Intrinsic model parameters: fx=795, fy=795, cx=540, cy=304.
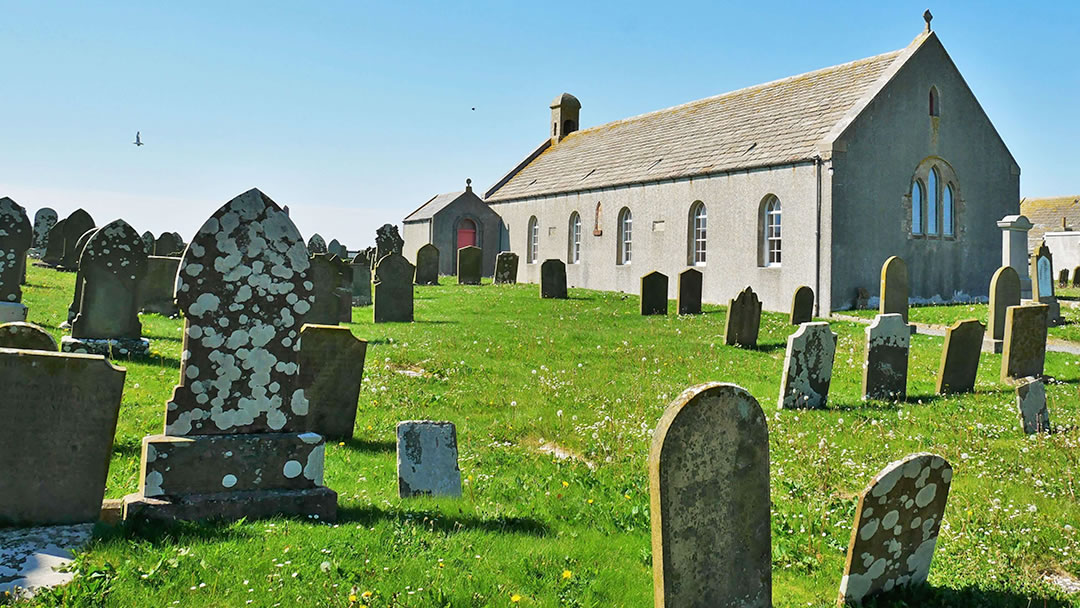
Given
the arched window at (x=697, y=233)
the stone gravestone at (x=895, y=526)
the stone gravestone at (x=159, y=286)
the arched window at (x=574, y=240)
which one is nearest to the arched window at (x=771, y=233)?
the arched window at (x=697, y=233)

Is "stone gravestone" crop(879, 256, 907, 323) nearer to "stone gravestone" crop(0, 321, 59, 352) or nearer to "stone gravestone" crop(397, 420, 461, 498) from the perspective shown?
"stone gravestone" crop(397, 420, 461, 498)

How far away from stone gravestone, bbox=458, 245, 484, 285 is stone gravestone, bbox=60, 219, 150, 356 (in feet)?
70.9

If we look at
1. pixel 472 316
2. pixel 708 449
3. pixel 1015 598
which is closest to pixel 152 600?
pixel 708 449

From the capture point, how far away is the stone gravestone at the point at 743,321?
15117 millimetres

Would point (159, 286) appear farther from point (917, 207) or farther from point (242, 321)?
point (917, 207)

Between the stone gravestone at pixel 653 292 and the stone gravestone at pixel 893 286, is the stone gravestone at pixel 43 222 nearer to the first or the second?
the stone gravestone at pixel 653 292

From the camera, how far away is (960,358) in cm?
1084

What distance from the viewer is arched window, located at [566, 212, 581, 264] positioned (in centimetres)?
3400

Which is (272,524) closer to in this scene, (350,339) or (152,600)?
(152,600)

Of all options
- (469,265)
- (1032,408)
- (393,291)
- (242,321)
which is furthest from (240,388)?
(469,265)

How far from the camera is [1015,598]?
181 inches

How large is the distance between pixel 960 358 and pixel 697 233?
55.9 ft

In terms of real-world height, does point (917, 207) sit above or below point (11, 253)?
above

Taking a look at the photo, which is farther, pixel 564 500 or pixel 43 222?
Result: pixel 43 222
